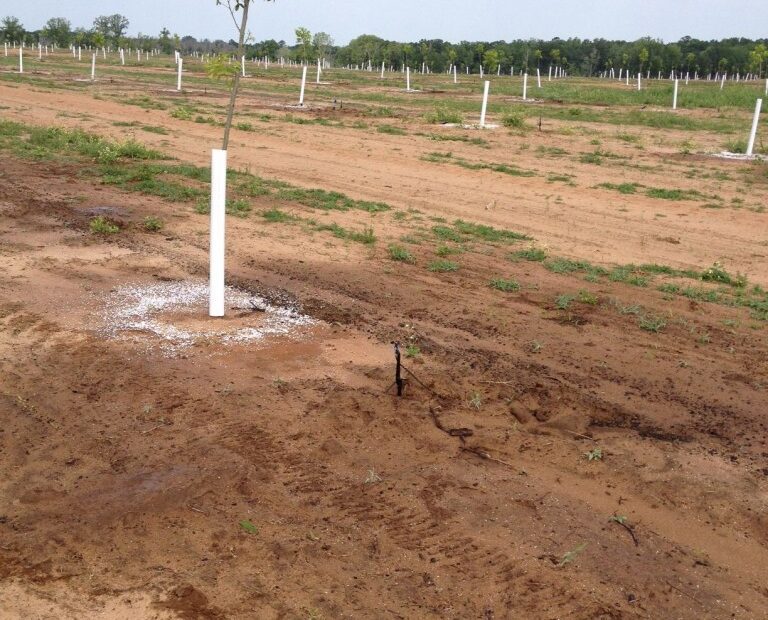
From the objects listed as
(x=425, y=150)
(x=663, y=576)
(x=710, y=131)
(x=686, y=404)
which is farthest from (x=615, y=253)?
(x=710, y=131)

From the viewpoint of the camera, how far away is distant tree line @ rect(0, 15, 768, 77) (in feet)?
237

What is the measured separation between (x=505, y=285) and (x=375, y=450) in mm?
3675

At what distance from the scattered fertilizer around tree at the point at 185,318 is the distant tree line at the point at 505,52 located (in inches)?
2402

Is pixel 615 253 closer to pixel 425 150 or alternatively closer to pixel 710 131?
pixel 425 150

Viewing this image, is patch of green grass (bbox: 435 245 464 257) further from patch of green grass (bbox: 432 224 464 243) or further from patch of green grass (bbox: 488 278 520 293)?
patch of green grass (bbox: 488 278 520 293)

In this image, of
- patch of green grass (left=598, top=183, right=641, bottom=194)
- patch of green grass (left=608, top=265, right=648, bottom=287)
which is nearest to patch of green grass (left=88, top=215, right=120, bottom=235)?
patch of green grass (left=608, top=265, right=648, bottom=287)

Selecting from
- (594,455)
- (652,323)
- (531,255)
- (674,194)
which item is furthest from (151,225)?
(674,194)

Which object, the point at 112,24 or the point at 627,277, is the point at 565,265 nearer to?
the point at 627,277

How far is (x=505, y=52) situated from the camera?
76.4m

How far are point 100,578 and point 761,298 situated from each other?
22.9 ft

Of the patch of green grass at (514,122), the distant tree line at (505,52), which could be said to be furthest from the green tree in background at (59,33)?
the patch of green grass at (514,122)

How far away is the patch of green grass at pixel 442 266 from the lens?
852cm

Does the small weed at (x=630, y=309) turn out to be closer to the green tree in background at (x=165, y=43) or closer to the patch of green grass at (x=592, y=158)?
the patch of green grass at (x=592, y=158)

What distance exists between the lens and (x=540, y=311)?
732cm
